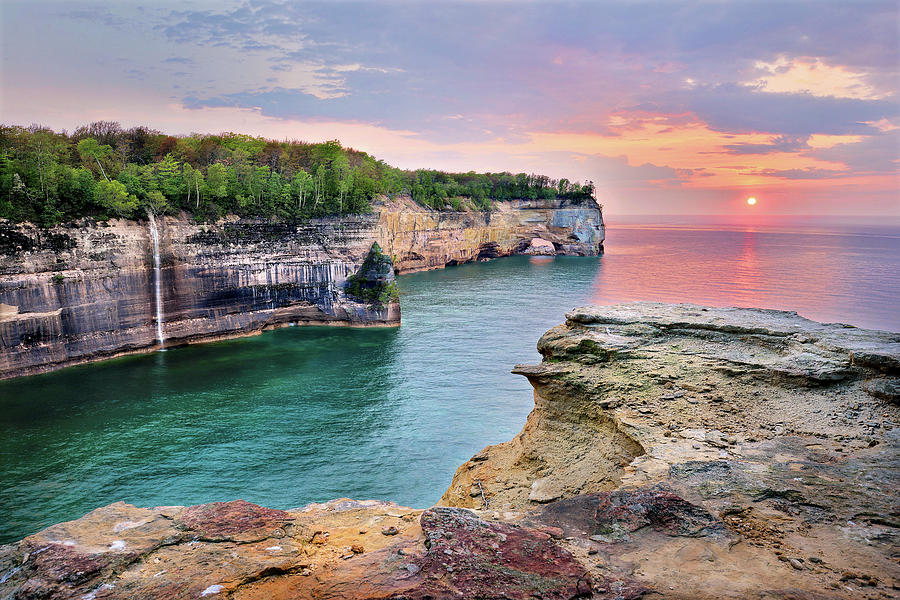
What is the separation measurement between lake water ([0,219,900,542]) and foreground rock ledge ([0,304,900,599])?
11.6 m

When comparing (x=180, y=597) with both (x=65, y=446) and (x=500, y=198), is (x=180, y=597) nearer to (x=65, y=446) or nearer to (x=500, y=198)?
(x=65, y=446)

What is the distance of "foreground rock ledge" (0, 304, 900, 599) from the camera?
248 inches

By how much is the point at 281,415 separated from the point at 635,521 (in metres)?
25.8

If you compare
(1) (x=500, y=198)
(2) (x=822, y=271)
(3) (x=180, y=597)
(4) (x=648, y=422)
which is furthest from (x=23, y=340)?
(2) (x=822, y=271)

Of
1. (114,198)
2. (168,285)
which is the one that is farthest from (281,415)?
(114,198)

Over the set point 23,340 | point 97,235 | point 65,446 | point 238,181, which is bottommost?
point 65,446

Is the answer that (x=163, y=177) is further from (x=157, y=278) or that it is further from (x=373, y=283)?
(x=373, y=283)

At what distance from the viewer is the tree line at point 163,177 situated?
121ft

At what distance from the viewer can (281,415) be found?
29.9 meters

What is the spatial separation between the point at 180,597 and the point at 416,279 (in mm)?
76607

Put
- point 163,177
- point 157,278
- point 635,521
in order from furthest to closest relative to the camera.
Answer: point 163,177, point 157,278, point 635,521

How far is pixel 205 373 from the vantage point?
36.6 metres

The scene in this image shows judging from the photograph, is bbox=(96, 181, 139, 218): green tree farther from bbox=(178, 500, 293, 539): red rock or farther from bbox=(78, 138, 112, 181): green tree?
bbox=(178, 500, 293, 539): red rock

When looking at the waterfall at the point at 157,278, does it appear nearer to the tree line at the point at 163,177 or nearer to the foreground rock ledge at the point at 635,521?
the tree line at the point at 163,177
